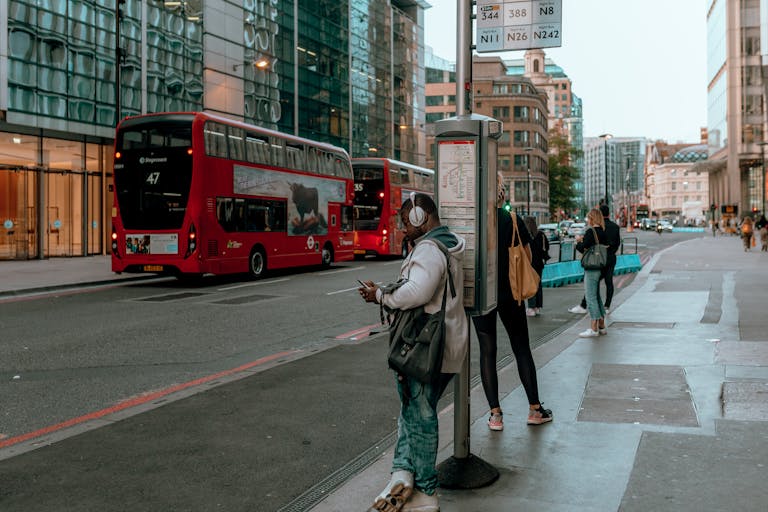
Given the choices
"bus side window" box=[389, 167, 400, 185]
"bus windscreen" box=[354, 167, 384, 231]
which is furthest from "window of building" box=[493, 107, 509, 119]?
"bus windscreen" box=[354, 167, 384, 231]

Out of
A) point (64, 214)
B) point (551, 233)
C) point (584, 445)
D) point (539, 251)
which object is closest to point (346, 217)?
point (64, 214)

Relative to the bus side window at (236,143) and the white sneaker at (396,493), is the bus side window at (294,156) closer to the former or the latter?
the bus side window at (236,143)

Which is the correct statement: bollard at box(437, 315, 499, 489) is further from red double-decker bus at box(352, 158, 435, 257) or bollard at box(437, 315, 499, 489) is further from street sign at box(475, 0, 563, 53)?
red double-decker bus at box(352, 158, 435, 257)

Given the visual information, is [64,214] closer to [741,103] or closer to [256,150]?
[256,150]

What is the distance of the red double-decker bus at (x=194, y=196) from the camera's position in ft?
57.0

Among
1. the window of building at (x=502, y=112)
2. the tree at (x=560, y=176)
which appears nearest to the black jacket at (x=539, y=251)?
the window of building at (x=502, y=112)

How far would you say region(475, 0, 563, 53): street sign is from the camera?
26.2 feet

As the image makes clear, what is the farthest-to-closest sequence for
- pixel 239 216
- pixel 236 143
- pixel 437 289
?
1. pixel 239 216
2. pixel 236 143
3. pixel 437 289

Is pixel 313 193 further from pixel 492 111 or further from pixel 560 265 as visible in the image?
pixel 492 111

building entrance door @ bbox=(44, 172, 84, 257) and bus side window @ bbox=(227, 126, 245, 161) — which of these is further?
building entrance door @ bbox=(44, 172, 84, 257)

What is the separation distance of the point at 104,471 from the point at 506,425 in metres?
2.78

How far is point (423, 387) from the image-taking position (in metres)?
3.89

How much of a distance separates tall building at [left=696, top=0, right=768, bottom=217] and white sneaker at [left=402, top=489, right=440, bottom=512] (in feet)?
243

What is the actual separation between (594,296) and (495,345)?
4698 mm
